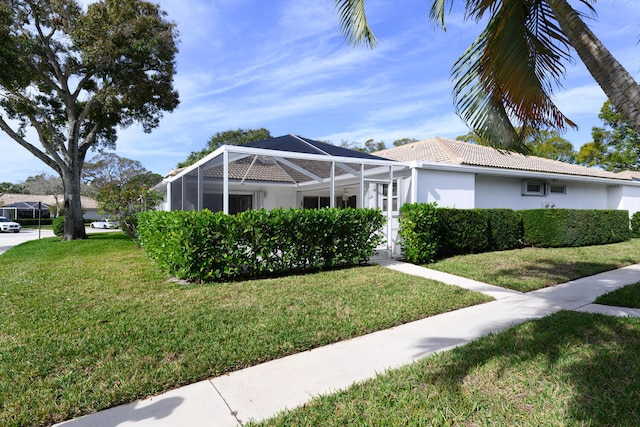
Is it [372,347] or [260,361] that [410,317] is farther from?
[260,361]

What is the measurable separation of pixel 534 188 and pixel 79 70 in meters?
22.9

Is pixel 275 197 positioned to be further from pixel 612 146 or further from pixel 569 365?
pixel 612 146

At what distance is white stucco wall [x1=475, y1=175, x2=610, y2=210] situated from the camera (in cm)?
1327

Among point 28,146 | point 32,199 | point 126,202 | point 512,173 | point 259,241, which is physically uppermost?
point 28,146

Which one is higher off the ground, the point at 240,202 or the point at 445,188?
the point at 445,188

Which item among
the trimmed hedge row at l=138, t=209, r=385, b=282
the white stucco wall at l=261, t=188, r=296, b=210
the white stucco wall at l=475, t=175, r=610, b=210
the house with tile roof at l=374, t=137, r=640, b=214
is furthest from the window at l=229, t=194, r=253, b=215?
the white stucco wall at l=475, t=175, r=610, b=210

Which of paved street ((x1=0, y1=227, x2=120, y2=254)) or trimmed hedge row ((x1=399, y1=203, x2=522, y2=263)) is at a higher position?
trimmed hedge row ((x1=399, y1=203, x2=522, y2=263))

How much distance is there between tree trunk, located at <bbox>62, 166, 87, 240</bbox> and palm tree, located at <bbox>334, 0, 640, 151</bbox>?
2007cm

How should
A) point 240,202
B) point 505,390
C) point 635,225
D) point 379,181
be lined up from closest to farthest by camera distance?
1. point 505,390
2. point 379,181
3. point 635,225
4. point 240,202

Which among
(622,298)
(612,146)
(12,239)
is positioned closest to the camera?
(622,298)

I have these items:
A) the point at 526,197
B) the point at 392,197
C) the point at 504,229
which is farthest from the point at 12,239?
the point at 526,197

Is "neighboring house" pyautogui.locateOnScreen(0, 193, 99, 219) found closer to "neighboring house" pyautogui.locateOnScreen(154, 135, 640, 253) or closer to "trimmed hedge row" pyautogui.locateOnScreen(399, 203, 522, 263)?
"neighboring house" pyautogui.locateOnScreen(154, 135, 640, 253)

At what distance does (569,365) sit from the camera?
3146mm

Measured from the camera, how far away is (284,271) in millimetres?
7641
